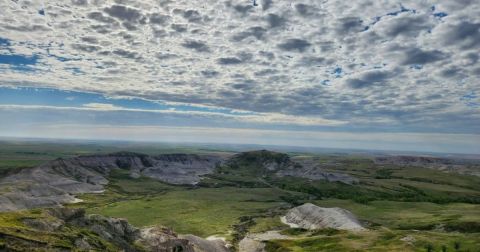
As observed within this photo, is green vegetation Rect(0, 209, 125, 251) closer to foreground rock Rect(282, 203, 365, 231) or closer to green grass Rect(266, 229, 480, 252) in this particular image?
green grass Rect(266, 229, 480, 252)

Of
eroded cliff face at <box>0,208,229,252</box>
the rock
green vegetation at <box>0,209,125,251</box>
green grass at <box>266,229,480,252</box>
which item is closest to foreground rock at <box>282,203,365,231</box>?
green grass at <box>266,229,480,252</box>

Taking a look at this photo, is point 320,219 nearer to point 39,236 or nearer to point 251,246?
point 251,246

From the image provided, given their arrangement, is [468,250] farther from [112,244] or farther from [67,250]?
[67,250]

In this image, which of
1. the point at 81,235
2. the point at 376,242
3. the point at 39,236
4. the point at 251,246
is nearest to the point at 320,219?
the point at 251,246

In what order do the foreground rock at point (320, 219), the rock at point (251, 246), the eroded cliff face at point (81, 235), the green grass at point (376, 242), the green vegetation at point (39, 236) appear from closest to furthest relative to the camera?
the green vegetation at point (39, 236), the eroded cliff face at point (81, 235), the green grass at point (376, 242), the rock at point (251, 246), the foreground rock at point (320, 219)

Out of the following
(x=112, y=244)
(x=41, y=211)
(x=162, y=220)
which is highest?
(x=41, y=211)

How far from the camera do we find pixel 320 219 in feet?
525

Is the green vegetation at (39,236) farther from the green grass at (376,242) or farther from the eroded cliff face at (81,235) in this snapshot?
the green grass at (376,242)

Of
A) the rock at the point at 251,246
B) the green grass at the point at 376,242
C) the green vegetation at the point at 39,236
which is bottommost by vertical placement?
the rock at the point at 251,246

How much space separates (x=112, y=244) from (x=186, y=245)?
20.1m

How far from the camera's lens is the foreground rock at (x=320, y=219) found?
15062cm

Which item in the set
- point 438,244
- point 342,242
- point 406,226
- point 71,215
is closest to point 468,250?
point 438,244

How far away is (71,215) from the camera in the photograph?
9325 centimetres

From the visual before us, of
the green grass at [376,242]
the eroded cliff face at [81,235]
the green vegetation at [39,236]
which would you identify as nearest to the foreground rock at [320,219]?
the green grass at [376,242]
